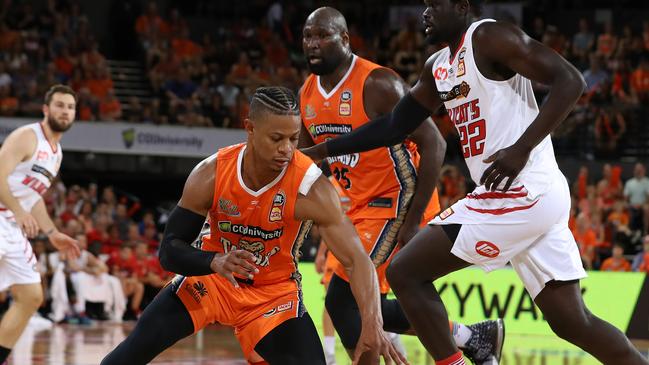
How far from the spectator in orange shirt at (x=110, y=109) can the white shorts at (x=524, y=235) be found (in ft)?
51.1

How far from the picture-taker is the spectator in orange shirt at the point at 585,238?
13.9 m

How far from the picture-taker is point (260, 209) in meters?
4.87

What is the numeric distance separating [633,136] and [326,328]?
38.7ft

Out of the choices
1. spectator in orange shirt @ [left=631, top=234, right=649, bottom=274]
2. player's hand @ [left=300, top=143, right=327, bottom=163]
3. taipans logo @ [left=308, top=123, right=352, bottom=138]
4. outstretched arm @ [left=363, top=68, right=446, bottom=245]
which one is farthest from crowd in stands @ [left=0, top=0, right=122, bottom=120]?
player's hand @ [left=300, top=143, right=327, bottom=163]

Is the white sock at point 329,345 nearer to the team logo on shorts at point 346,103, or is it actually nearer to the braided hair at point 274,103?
the team logo on shorts at point 346,103

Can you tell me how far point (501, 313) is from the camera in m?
12.2

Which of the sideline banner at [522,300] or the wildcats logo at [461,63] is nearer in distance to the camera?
the wildcats logo at [461,63]

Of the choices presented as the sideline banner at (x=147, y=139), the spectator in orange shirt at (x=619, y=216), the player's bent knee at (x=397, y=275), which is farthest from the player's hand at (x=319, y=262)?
the sideline banner at (x=147, y=139)

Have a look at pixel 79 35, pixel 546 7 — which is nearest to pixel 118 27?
pixel 79 35

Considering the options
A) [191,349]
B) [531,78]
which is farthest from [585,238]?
[531,78]

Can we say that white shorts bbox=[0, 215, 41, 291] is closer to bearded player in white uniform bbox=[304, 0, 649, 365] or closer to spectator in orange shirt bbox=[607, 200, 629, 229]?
bearded player in white uniform bbox=[304, 0, 649, 365]

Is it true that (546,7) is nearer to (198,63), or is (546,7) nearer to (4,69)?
(198,63)

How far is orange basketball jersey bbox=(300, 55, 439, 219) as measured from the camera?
22.2ft

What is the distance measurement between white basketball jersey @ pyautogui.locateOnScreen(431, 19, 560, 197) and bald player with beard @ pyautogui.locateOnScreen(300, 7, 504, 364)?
1.32 meters
